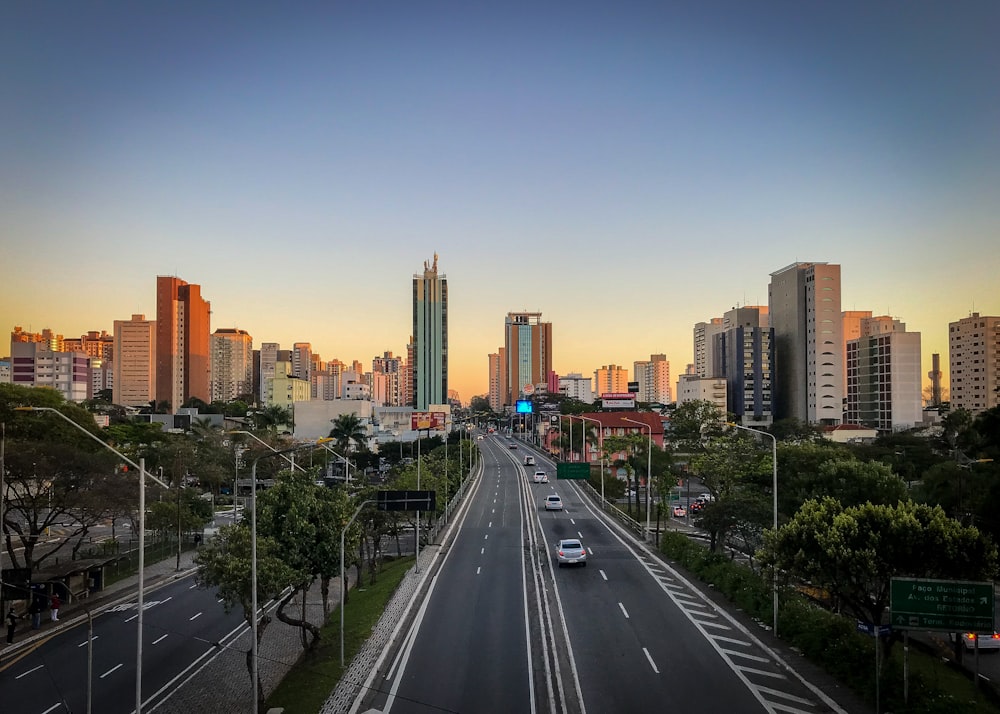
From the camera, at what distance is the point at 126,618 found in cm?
3572

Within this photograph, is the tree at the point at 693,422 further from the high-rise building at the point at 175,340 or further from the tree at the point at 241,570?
the high-rise building at the point at 175,340

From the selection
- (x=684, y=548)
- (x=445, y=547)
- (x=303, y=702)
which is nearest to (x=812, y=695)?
(x=303, y=702)

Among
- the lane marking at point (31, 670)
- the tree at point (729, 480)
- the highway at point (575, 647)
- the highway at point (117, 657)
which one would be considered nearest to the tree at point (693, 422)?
the tree at point (729, 480)

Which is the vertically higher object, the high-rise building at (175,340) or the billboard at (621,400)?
the high-rise building at (175,340)

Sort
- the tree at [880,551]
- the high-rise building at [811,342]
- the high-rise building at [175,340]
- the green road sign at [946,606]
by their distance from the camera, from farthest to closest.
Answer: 1. the high-rise building at [175,340]
2. the high-rise building at [811,342]
3. the tree at [880,551]
4. the green road sign at [946,606]

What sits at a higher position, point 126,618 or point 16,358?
point 16,358

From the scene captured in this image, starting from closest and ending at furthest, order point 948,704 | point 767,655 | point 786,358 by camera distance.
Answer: point 948,704 → point 767,655 → point 786,358

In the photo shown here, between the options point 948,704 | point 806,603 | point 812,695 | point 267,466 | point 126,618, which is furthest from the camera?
point 267,466

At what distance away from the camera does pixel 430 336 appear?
196 m

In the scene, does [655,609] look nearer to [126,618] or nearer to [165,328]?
[126,618]

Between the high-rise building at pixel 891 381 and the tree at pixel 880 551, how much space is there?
124 meters

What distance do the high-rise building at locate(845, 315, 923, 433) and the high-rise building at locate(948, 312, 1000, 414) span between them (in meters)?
9.34

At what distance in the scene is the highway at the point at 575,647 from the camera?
21.5 metres

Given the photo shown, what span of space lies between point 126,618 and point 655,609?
26.4 meters
